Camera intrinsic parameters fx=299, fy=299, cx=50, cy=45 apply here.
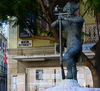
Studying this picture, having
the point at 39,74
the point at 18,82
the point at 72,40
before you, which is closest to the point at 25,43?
the point at 39,74

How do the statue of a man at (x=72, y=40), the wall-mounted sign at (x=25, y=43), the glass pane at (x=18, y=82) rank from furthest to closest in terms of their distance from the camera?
the wall-mounted sign at (x=25, y=43) → the glass pane at (x=18, y=82) → the statue of a man at (x=72, y=40)

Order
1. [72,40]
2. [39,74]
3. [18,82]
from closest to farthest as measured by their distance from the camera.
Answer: [72,40] → [18,82] → [39,74]

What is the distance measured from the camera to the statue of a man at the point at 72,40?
7207 mm

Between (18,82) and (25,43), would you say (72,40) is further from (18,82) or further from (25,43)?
(18,82)

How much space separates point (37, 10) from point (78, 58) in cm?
638

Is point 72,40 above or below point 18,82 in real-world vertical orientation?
above

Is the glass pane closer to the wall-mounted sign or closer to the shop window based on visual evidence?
the shop window

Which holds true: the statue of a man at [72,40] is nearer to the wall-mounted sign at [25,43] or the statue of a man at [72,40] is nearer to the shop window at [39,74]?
the wall-mounted sign at [25,43]

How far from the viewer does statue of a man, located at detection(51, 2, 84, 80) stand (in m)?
7.21

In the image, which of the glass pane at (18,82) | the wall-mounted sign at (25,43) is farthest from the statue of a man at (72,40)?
the glass pane at (18,82)

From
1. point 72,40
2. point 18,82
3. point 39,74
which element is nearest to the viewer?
point 72,40

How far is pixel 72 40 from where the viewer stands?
7332 millimetres

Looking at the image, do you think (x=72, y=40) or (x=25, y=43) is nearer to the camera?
(x=72, y=40)

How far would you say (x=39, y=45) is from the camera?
17.5m
